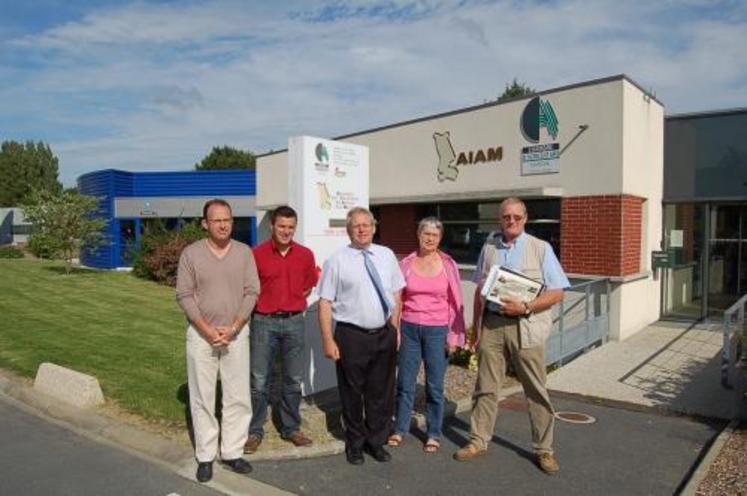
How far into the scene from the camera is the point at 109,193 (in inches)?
1059

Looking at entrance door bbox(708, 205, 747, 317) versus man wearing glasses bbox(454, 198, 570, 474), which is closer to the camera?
man wearing glasses bbox(454, 198, 570, 474)

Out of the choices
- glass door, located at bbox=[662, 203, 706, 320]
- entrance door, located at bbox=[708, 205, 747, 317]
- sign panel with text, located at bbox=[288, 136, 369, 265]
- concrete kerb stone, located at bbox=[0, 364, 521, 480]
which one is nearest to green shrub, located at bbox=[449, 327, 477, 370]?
concrete kerb stone, located at bbox=[0, 364, 521, 480]

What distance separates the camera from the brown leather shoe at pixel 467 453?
16.3 ft

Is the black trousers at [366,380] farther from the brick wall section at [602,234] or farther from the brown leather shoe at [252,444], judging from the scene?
the brick wall section at [602,234]

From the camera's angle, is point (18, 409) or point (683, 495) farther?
point (18, 409)

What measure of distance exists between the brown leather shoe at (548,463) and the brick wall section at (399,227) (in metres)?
9.50

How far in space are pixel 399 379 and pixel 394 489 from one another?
3.30 ft

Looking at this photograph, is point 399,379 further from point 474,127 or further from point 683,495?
point 474,127

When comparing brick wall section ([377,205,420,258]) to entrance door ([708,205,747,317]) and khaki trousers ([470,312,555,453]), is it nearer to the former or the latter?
entrance door ([708,205,747,317])

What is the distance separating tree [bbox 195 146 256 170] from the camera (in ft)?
192

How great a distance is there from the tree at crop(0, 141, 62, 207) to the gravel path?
233ft

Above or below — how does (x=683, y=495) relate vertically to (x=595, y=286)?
below

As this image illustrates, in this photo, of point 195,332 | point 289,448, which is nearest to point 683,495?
point 289,448

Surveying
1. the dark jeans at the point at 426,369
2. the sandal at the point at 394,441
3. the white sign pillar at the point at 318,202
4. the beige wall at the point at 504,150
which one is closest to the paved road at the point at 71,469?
the sandal at the point at 394,441
